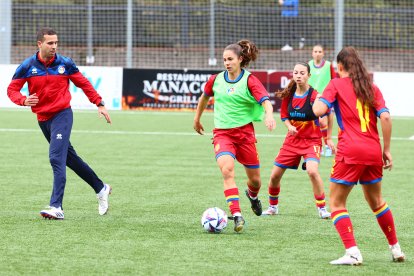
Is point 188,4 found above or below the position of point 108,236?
above

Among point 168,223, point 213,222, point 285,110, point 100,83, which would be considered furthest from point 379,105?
point 100,83

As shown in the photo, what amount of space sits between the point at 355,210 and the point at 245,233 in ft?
7.04

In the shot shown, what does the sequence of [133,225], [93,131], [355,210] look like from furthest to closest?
[93,131], [355,210], [133,225]

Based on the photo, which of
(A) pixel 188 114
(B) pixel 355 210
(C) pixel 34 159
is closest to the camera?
(B) pixel 355 210

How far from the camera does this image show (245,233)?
9.15 m

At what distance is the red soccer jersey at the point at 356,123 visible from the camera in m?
7.47

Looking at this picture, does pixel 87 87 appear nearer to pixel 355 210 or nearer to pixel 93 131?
pixel 355 210

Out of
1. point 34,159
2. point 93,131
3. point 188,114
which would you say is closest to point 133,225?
point 34,159

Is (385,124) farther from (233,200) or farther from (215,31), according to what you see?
(215,31)

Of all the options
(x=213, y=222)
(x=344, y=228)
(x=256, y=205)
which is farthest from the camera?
(x=256, y=205)

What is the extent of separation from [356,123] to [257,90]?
2.11m

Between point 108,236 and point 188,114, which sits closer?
point 108,236

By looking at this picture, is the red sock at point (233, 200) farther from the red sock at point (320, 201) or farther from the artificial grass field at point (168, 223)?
the red sock at point (320, 201)

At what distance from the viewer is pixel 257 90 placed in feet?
31.1
